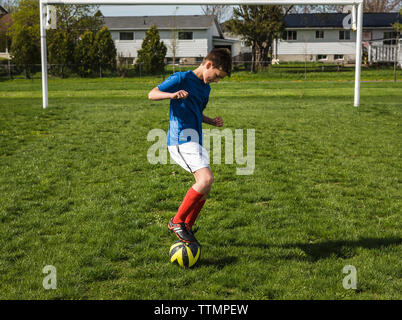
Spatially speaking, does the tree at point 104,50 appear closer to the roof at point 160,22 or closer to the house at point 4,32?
the house at point 4,32

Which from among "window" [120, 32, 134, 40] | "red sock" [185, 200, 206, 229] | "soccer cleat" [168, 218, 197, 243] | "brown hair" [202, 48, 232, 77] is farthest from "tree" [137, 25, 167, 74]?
"soccer cleat" [168, 218, 197, 243]

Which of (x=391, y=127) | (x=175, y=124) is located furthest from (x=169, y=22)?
(x=175, y=124)

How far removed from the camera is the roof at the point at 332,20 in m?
55.0

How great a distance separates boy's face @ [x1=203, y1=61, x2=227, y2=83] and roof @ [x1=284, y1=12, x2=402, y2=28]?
53210 mm

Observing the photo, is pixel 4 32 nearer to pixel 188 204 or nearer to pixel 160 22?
pixel 160 22

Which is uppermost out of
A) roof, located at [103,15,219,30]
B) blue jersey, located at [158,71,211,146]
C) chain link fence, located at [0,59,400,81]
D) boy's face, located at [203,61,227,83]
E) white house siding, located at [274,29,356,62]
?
roof, located at [103,15,219,30]

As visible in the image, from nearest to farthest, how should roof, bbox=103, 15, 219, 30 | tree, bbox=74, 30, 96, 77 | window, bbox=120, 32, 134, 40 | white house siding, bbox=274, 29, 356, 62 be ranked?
tree, bbox=74, 30, 96, 77, roof, bbox=103, 15, 219, 30, window, bbox=120, 32, 134, 40, white house siding, bbox=274, 29, 356, 62

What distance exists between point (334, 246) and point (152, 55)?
34.6m

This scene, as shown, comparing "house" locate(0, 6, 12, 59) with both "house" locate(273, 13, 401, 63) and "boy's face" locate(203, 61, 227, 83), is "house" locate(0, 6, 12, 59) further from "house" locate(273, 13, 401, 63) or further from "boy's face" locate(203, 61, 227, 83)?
"boy's face" locate(203, 61, 227, 83)

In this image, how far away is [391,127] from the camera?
503 inches

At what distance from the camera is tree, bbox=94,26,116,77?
36.8m

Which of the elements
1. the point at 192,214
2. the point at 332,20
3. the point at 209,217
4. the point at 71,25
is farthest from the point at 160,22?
the point at 192,214
